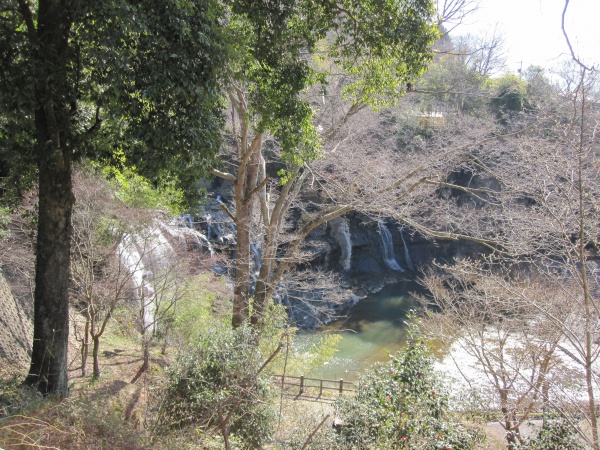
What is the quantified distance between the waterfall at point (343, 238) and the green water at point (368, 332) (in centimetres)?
251

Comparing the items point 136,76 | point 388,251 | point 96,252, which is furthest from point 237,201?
point 388,251

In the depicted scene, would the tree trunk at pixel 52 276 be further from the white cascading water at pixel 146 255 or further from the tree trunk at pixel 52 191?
the white cascading water at pixel 146 255

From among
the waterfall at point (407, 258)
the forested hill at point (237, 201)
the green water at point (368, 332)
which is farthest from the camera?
the waterfall at point (407, 258)

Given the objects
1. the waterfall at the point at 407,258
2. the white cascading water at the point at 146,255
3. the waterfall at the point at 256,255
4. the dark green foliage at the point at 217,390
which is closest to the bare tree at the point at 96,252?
the white cascading water at the point at 146,255

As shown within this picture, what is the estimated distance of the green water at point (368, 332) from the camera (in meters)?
14.6

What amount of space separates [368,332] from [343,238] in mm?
6772

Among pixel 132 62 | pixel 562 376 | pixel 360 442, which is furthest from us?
pixel 562 376

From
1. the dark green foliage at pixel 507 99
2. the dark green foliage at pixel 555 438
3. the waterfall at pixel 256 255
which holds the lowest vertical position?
the dark green foliage at pixel 555 438

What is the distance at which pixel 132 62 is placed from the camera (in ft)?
14.0

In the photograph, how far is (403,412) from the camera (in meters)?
6.13

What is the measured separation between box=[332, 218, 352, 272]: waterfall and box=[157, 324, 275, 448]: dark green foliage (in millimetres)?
16587

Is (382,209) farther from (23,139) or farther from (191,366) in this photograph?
(23,139)

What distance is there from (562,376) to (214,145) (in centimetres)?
701

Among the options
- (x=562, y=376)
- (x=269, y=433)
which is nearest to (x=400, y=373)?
(x=269, y=433)
